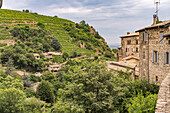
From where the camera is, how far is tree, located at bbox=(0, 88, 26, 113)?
1887cm

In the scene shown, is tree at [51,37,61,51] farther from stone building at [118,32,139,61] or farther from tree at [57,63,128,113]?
tree at [57,63,128,113]

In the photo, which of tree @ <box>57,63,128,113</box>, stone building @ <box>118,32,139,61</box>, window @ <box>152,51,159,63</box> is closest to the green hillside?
stone building @ <box>118,32,139,61</box>

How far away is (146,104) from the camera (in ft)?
27.5

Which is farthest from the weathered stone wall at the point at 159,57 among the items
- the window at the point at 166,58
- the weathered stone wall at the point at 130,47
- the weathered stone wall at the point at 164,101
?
the weathered stone wall at the point at 130,47

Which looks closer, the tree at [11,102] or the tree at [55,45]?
the tree at [11,102]

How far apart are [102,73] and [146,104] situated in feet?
21.0

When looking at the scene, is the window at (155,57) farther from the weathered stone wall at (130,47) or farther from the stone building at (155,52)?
the weathered stone wall at (130,47)

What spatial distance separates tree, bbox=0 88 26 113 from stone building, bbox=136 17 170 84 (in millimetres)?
14701

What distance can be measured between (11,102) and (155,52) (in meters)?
17.2

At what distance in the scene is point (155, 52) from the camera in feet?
55.6

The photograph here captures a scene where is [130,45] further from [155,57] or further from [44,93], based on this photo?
[44,93]

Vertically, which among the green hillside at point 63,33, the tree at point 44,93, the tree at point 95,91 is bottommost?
the tree at point 44,93

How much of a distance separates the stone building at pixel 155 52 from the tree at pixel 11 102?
48.2ft

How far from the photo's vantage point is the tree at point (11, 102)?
61.9ft
